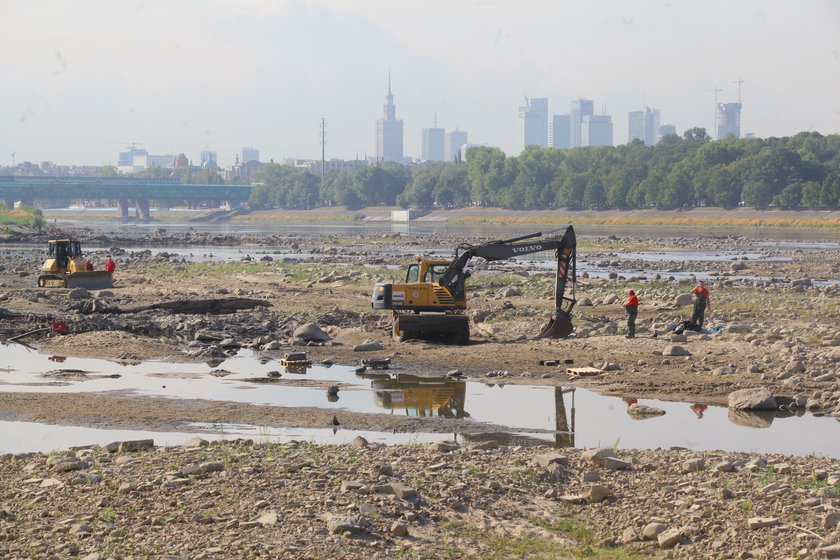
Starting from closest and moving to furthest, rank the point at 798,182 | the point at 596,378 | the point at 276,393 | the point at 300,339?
1. the point at 276,393
2. the point at 596,378
3. the point at 300,339
4. the point at 798,182

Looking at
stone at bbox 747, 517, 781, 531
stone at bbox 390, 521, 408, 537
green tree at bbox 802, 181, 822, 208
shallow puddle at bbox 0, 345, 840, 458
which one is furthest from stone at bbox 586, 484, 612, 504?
green tree at bbox 802, 181, 822, 208

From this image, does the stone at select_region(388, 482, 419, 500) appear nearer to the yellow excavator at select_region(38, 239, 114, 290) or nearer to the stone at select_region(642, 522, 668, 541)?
the stone at select_region(642, 522, 668, 541)

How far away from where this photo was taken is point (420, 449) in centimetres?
1733

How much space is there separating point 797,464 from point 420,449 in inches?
198

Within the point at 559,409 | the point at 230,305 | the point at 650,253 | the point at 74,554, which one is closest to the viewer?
the point at 74,554

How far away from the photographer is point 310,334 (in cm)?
3241

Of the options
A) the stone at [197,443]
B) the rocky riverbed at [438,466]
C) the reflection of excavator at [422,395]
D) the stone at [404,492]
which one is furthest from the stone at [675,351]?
the stone at [404,492]

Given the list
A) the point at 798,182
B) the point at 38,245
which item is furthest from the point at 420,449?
the point at 798,182

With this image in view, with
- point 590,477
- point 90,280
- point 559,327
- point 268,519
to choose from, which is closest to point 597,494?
point 590,477

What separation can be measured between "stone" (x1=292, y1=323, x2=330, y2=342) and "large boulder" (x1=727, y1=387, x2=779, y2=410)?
498 inches

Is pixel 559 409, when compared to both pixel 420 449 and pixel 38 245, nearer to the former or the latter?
pixel 420 449

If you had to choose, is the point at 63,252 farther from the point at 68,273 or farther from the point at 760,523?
the point at 760,523

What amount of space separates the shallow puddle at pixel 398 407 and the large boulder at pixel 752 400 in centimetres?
26

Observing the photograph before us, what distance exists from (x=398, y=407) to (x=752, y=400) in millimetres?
6399
